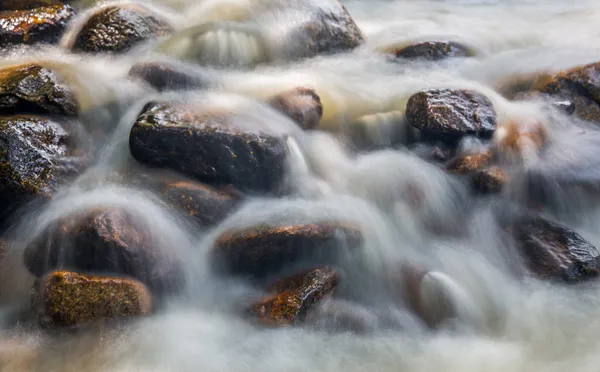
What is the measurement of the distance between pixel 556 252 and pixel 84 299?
13.5 ft

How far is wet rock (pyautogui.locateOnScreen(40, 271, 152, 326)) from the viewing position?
3375mm

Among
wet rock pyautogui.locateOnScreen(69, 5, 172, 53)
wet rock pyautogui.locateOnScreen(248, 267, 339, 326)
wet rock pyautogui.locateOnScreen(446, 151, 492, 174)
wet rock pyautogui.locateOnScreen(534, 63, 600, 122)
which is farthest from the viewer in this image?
wet rock pyautogui.locateOnScreen(69, 5, 172, 53)

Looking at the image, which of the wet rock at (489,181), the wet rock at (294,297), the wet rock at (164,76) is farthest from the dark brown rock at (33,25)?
the wet rock at (489,181)

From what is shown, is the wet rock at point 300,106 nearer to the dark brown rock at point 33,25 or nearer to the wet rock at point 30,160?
the wet rock at point 30,160

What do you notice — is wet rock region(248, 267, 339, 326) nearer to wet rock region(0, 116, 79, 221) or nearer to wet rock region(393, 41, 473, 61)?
wet rock region(0, 116, 79, 221)

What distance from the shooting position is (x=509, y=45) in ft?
29.8

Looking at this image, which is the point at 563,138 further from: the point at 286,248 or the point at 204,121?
the point at 204,121

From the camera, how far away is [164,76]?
5887 mm

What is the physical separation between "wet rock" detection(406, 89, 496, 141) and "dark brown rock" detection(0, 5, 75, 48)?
19.0 feet

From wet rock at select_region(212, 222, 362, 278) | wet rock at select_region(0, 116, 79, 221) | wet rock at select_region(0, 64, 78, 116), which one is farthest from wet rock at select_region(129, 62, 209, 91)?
wet rock at select_region(212, 222, 362, 278)

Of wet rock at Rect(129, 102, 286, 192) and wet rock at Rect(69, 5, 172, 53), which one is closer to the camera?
wet rock at Rect(129, 102, 286, 192)

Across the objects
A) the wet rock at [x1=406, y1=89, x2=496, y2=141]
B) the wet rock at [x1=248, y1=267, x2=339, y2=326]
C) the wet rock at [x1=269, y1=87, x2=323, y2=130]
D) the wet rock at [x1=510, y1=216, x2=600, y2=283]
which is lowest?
the wet rock at [x1=248, y1=267, x2=339, y2=326]

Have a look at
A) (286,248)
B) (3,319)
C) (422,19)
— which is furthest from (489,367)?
(422,19)

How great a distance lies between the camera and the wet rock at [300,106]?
5.69 meters
